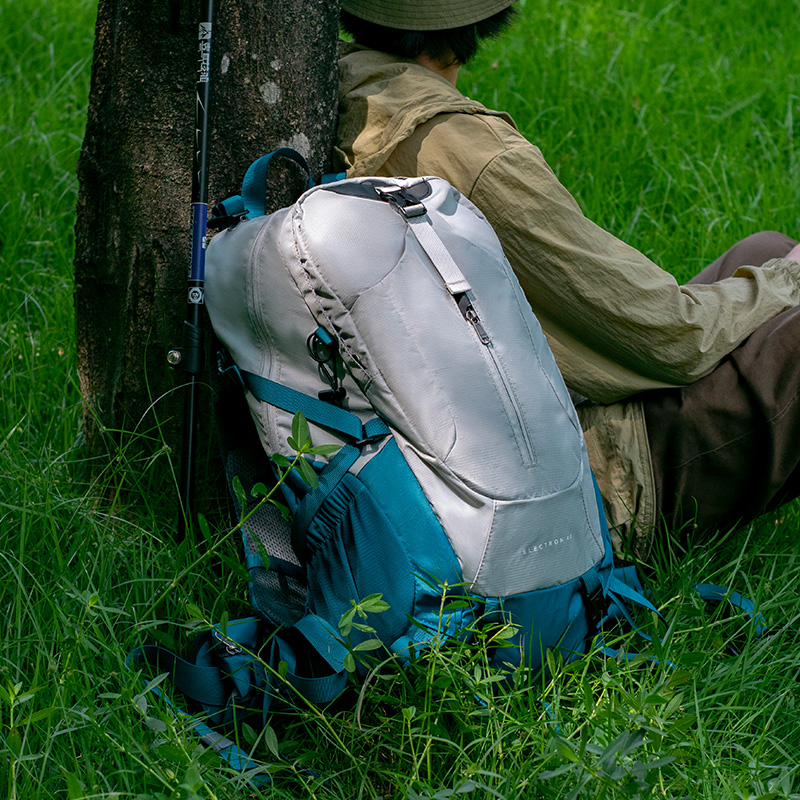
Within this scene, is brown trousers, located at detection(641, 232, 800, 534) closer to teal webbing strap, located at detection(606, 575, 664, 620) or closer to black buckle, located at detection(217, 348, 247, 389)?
teal webbing strap, located at detection(606, 575, 664, 620)

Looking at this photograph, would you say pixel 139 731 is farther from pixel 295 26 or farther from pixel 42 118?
pixel 42 118

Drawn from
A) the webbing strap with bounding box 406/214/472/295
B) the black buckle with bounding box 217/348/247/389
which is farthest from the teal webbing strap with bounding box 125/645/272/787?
the webbing strap with bounding box 406/214/472/295

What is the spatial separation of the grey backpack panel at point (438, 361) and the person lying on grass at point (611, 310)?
18 centimetres

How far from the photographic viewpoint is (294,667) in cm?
167

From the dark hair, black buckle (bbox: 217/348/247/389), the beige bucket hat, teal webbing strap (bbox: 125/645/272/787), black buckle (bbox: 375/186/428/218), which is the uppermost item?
the beige bucket hat

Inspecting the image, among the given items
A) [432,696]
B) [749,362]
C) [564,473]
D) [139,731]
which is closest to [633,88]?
[749,362]

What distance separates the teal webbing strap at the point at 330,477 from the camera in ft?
5.46

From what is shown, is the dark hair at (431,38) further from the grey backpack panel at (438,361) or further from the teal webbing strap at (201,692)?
the teal webbing strap at (201,692)

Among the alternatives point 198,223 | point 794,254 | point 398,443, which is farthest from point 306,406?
point 794,254

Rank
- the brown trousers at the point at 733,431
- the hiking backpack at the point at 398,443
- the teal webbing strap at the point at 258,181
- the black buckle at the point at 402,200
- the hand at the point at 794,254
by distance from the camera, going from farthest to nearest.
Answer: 1. the hand at the point at 794,254
2. the brown trousers at the point at 733,431
3. the teal webbing strap at the point at 258,181
4. the black buckle at the point at 402,200
5. the hiking backpack at the point at 398,443

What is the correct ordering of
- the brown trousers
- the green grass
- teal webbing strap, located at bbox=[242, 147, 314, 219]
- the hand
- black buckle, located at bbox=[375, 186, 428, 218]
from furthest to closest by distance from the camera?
the hand
the brown trousers
teal webbing strap, located at bbox=[242, 147, 314, 219]
black buckle, located at bbox=[375, 186, 428, 218]
the green grass

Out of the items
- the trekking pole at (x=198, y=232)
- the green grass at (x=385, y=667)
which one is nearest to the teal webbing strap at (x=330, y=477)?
the green grass at (x=385, y=667)

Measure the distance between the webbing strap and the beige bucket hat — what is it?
61cm

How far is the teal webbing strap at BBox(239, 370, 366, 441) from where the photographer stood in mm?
1672
